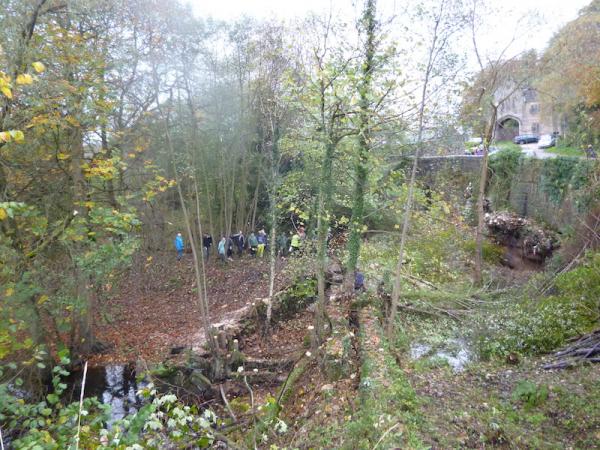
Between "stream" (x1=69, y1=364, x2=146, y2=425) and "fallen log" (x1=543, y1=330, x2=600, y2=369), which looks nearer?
"fallen log" (x1=543, y1=330, x2=600, y2=369)

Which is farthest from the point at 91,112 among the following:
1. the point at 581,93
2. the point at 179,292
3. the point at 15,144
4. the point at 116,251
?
the point at 581,93

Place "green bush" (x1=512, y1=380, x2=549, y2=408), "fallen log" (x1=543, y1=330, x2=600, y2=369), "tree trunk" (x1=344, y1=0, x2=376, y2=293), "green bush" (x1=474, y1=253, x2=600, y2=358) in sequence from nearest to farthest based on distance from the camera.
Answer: "green bush" (x1=512, y1=380, x2=549, y2=408), "fallen log" (x1=543, y1=330, x2=600, y2=369), "tree trunk" (x1=344, y1=0, x2=376, y2=293), "green bush" (x1=474, y1=253, x2=600, y2=358)

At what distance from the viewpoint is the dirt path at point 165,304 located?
35.6 ft

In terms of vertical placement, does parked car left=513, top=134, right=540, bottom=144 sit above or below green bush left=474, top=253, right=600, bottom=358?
above

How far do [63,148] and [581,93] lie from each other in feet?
52.3

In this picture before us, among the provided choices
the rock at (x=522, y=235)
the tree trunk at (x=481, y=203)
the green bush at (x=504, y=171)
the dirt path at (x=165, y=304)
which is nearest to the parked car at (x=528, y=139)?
the green bush at (x=504, y=171)

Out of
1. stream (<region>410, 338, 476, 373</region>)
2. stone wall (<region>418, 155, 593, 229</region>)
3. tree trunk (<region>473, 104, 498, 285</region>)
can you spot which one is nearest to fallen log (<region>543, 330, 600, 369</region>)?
stream (<region>410, 338, 476, 373</region>)

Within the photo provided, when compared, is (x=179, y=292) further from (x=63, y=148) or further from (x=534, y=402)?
(x=534, y=402)

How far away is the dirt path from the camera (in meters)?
10.8

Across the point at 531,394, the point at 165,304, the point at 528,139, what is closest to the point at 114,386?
the point at 165,304

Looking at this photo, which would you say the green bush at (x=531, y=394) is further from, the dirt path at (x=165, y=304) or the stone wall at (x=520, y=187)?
the dirt path at (x=165, y=304)

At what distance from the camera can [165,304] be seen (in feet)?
45.2

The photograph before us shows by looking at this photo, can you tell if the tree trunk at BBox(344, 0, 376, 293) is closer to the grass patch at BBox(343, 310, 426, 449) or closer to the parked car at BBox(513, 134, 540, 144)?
the grass patch at BBox(343, 310, 426, 449)

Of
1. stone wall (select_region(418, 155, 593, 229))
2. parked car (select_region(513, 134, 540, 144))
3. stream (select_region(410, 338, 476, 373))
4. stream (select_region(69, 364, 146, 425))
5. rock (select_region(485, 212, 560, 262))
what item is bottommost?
stream (select_region(69, 364, 146, 425))
